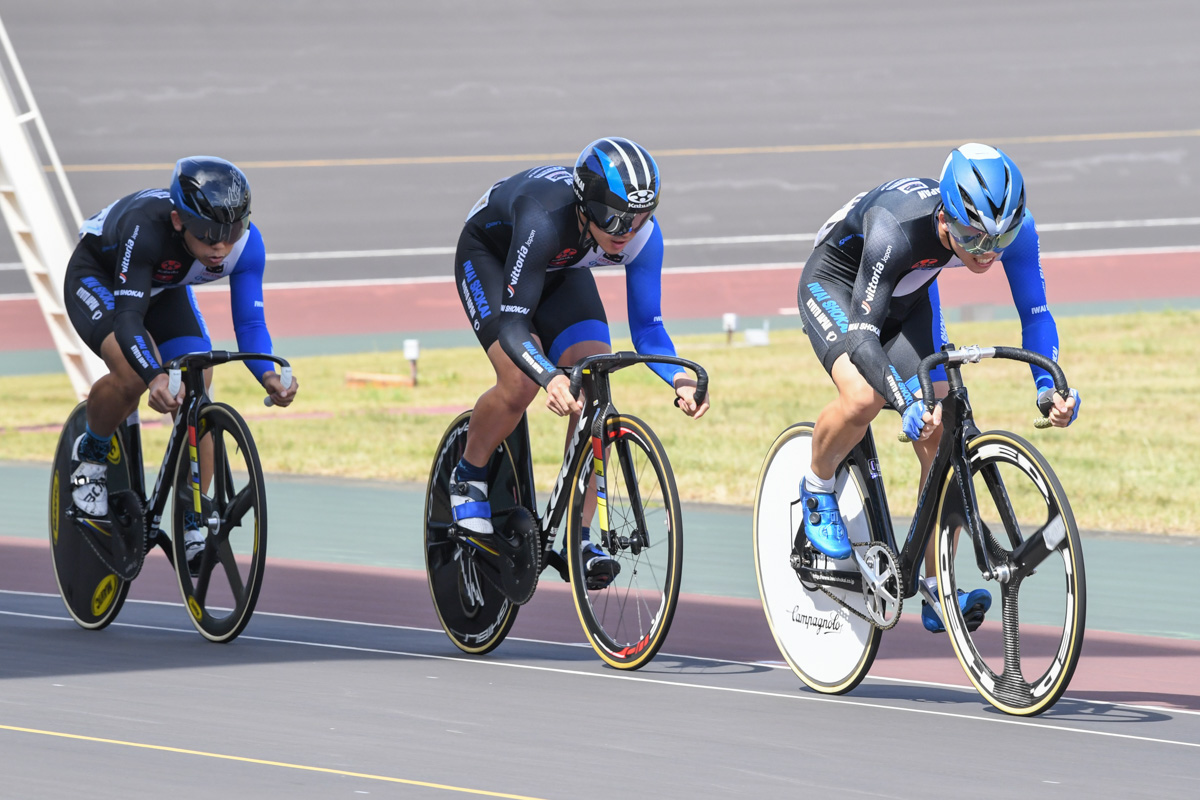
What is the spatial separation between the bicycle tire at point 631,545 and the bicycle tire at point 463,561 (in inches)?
13.0

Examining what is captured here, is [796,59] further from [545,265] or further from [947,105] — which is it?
[545,265]

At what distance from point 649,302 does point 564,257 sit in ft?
1.06

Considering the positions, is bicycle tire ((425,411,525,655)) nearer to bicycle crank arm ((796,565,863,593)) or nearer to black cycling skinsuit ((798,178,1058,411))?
bicycle crank arm ((796,565,863,593))

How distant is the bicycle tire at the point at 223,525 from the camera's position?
6.30 metres

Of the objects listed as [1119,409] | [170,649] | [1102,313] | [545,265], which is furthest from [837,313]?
[1102,313]

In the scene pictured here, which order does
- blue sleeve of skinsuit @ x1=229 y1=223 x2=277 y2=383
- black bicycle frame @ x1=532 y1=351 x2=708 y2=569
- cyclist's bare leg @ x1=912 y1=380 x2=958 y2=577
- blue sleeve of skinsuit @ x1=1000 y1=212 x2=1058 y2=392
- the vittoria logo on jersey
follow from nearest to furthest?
1. blue sleeve of skinsuit @ x1=1000 y1=212 x2=1058 y2=392
2. cyclist's bare leg @ x1=912 y1=380 x2=958 y2=577
3. black bicycle frame @ x1=532 y1=351 x2=708 y2=569
4. the vittoria logo on jersey
5. blue sleeve of skinsuit @ x1=229 y1=223 x2=277 y2=383

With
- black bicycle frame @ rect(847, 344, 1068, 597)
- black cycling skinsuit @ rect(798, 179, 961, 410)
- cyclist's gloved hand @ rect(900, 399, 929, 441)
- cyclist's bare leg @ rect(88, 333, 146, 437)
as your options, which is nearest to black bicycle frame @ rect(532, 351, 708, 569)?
black cycling skinsuit @ rect(798, 179, 961, 410)

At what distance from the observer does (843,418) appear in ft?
17.7

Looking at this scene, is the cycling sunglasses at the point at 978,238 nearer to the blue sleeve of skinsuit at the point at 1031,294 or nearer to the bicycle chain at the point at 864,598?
the blue sleeve of skinsuit at the point at 1031,294

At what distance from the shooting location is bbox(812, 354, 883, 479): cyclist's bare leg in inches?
210

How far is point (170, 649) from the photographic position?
21.2 feet

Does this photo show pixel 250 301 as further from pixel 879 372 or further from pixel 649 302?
pixel 879 372

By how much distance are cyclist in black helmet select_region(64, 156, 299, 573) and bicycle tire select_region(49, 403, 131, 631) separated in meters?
0.07

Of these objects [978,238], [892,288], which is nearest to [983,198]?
[978,238]
